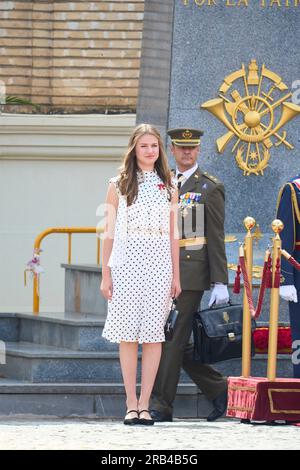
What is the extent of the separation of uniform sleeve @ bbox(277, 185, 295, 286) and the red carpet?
68 centimetres

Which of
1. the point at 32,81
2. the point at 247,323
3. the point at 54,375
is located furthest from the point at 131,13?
the point at 247,323

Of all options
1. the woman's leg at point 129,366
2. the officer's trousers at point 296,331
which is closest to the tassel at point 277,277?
the officer's trousers at point 296,331

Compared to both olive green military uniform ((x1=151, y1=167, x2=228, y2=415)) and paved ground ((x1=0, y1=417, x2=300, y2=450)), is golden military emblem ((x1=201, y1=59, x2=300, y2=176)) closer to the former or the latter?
olive green military uniform ((x1=151, y1=167, x2=228, y2=415))

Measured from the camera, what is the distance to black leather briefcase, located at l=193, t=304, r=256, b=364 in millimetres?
11867

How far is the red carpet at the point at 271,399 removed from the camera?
11148mm

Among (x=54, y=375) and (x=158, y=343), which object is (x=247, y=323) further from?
(x=54, y=375)

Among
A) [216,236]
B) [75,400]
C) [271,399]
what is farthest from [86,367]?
[271,399]

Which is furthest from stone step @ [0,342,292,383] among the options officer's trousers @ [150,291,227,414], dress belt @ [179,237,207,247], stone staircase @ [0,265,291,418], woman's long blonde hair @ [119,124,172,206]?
woman's long blonde hair @ [119,124,172,206]

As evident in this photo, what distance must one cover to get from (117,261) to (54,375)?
7.12 feet

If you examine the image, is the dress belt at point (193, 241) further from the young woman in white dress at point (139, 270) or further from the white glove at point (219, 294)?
the young woman in white dress at point (139, 270)

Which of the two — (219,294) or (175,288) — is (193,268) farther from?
(175,288)

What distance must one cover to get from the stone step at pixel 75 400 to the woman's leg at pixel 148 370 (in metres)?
1.65

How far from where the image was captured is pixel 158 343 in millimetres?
11102

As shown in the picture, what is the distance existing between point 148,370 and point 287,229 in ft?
4.20
